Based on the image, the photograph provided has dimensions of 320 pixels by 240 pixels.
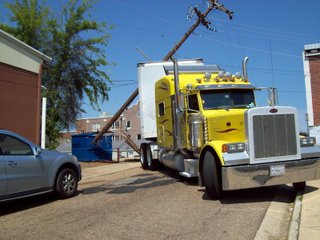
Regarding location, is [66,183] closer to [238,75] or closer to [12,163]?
[12,163]

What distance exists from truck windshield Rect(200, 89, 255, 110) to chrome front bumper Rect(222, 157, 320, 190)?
8.15 ft

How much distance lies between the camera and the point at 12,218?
26.1 ft

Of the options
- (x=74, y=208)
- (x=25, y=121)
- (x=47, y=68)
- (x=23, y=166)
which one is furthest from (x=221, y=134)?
(x=47, y=68)

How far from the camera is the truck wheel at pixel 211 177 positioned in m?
8.42

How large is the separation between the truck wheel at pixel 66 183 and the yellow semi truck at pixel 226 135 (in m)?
2.79

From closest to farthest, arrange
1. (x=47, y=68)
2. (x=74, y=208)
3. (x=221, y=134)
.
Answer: (x=74, y=208) → (x=221, y=134) → (x=47, y=68)

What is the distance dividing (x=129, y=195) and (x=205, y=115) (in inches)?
105

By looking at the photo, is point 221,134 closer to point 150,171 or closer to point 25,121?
point 150,171

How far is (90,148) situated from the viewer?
24750 mm

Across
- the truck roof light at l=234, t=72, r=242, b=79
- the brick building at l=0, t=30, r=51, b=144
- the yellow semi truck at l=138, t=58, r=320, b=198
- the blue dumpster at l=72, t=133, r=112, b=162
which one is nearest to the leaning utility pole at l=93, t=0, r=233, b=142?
the blue dumpster at l=72, t=133, r=112, b=162

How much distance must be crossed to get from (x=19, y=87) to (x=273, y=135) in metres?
10.5

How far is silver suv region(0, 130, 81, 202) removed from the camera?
825 centimetres

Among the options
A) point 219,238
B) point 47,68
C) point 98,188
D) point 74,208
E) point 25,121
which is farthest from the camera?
point 47,68

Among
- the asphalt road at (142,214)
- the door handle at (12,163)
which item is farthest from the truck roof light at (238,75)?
the door handle at (12,163)
